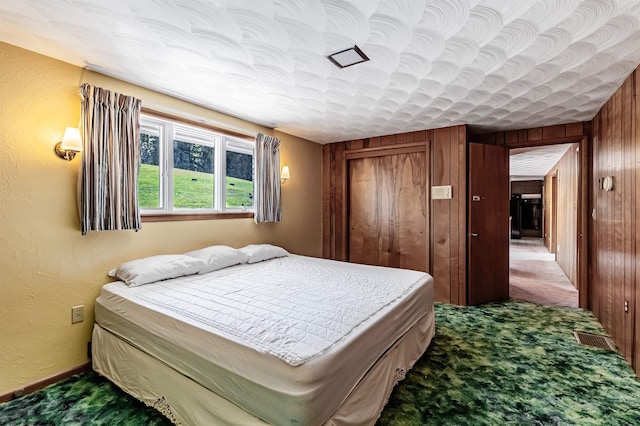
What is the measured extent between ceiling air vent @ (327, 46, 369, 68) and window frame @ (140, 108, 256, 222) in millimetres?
1724

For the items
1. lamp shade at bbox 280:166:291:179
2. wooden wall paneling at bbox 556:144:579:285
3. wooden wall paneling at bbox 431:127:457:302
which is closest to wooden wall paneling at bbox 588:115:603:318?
wooden wall paneling at bbox 556:144:579:285

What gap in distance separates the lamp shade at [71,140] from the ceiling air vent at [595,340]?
4586 millimetres

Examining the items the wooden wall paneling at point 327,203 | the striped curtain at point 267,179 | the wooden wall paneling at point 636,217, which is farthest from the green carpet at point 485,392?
the wooden wall paneling at point 327,203

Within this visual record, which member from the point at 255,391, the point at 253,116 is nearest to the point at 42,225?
the point at 255,391

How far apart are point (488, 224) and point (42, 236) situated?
469 cm

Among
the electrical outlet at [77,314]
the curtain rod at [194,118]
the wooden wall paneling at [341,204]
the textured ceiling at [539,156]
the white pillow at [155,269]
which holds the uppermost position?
the textured ceiling at [539,156]

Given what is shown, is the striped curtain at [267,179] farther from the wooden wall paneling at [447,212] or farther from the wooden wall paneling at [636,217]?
the wooden wall paneling at [636,217]

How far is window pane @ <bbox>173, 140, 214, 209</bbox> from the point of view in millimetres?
3006

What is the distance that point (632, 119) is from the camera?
2.29 meters

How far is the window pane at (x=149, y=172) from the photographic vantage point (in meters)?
2.74

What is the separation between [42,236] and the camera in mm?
2086

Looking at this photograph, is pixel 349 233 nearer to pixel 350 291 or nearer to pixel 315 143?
pixel 315 143

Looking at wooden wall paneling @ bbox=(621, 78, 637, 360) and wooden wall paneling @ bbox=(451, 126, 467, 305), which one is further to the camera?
wooden wall paneling @ bbox=(451, 126, 467, 305)

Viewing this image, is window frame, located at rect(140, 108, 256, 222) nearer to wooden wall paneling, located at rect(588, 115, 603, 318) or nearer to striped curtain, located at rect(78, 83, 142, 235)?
striped curtain, located at rect(78, 83, 142, 235)
